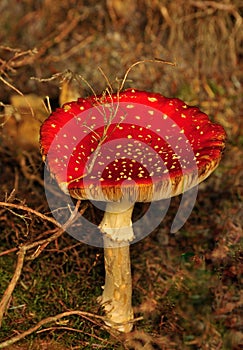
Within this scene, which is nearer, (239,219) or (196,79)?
(239,219)

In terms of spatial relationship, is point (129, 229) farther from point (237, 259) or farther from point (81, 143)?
point (237, 259)

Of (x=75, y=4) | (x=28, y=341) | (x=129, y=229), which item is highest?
(x=75, y=4)

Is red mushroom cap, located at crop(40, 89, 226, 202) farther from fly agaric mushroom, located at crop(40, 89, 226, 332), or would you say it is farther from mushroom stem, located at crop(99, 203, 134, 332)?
mushroom stem, located at crop(99, 203, 134, 332)

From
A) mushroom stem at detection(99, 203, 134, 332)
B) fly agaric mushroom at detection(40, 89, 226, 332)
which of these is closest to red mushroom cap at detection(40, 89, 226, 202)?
fly agaric mushroom at detection(40, 89, 226, 332)

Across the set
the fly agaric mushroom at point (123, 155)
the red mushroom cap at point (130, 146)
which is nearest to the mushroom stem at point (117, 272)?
the fly agaric mushroom at point (123, 155)

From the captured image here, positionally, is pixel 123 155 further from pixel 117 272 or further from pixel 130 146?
pixel 117 272

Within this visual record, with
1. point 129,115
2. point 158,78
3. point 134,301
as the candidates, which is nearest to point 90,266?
point 134,301

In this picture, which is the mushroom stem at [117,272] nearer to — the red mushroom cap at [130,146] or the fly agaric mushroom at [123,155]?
the fly agaric mushroom at [123,155]
